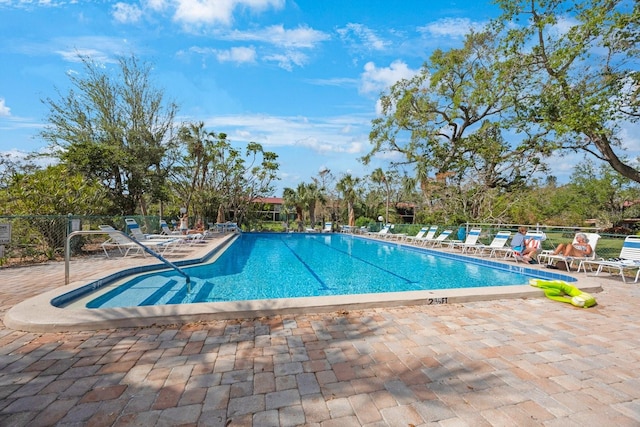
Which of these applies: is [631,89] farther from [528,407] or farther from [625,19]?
[528,407]

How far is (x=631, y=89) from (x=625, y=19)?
2.13 metres

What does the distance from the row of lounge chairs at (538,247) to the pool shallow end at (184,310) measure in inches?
147

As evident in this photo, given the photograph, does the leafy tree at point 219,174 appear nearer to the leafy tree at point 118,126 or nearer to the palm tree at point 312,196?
the leafy tree at point 118,126

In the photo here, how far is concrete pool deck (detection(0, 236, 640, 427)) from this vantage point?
1886mm

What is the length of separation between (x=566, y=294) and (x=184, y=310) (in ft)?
19.2

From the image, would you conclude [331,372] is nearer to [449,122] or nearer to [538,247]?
[538,247]

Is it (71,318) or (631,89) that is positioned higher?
(631,89)

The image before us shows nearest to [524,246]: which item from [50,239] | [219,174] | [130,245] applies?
[130,245]

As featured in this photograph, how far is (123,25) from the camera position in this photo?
8578 millimetres

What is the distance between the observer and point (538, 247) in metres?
8.60

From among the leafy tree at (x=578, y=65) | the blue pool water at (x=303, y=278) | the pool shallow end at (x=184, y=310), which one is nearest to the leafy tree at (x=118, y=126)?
the blue pool water at (x=303, y=278)

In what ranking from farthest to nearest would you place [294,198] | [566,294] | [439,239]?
[294,198] < [439,239] < [566,294]

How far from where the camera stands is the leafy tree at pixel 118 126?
13578 millimetres

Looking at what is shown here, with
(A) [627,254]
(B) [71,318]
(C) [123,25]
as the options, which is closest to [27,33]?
(C) [123,25]
